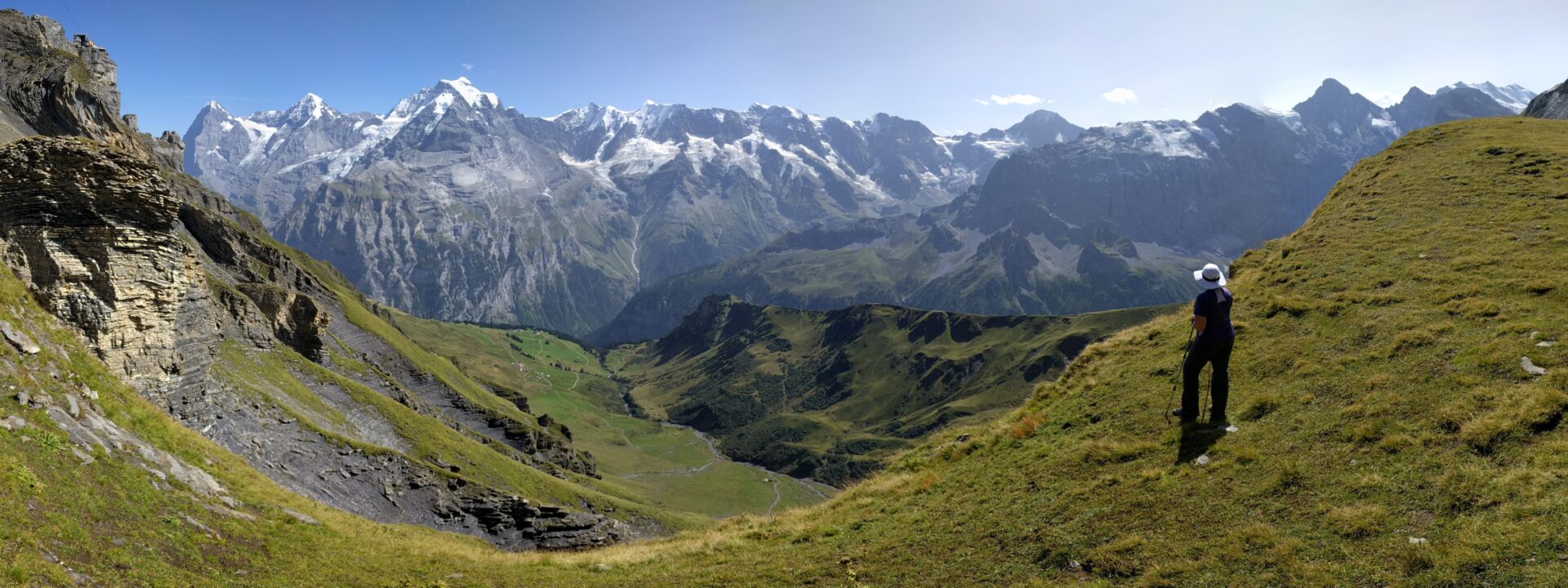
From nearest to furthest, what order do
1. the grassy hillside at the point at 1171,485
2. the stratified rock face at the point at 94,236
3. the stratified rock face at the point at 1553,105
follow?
the grassy hillside at the point at 1171,485, the stratified rock face at the point at 94,236, the stratified rock face at the point at 1553,105

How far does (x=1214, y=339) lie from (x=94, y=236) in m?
45.8

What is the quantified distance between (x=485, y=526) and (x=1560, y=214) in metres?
71.4

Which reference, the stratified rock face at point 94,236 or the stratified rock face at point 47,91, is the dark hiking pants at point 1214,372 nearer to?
the stratified rock face at point 94,236

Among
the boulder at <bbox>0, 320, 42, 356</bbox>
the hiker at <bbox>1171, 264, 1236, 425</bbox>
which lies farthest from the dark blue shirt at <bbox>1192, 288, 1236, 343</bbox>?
the boulder at <bbox>0, 320, 42, 356</bbox>

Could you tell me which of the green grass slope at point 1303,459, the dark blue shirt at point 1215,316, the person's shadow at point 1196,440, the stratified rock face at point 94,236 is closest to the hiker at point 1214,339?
the dark blue shirt at point 1215,316

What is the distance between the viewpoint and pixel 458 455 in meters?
82.9

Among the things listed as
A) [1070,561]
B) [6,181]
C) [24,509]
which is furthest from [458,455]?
[1070,561]

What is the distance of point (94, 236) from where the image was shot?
3055 centimetres

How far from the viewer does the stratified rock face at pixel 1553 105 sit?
8681 cm

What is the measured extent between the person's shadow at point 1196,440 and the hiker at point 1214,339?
1.76ft

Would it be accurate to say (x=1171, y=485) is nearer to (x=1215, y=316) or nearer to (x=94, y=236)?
(x=1215, y=316)

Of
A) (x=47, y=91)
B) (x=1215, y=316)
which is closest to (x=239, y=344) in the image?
(x=47, y=91)

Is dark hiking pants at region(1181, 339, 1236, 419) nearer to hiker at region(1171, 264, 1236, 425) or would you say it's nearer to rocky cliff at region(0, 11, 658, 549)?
hiker at region(1171, 264, 1236, 425)

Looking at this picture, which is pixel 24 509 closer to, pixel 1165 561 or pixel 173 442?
pixel 173 442
